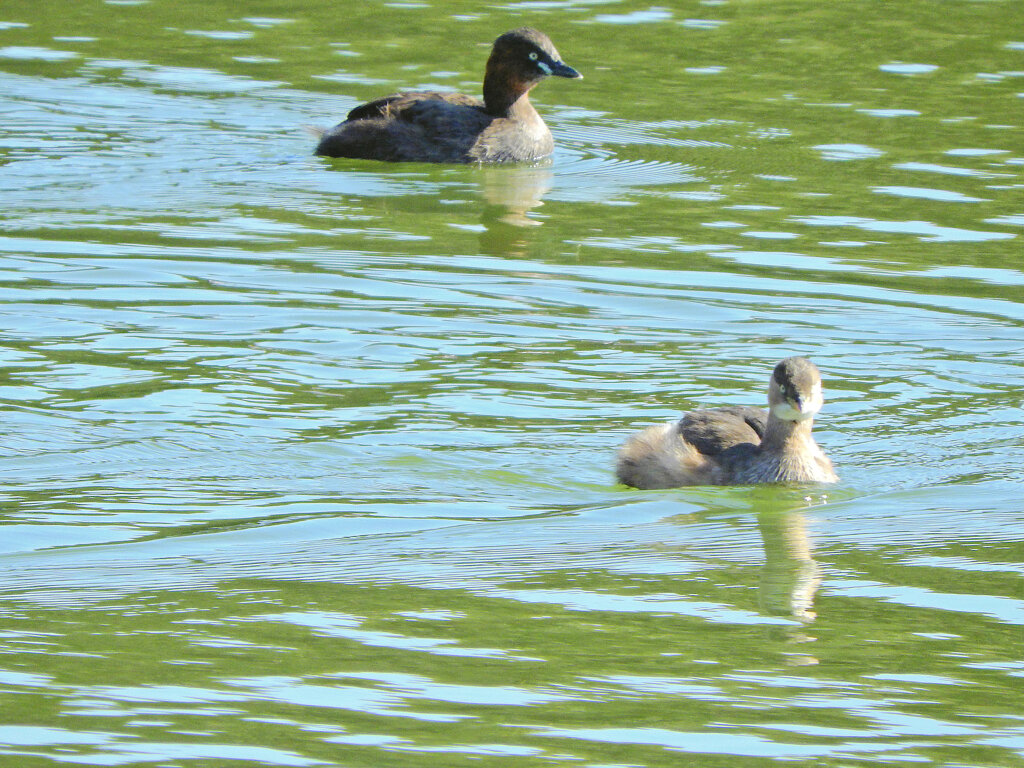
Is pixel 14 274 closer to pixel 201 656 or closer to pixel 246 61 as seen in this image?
pixel 201 656

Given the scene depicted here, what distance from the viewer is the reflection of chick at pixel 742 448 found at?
8.75 m

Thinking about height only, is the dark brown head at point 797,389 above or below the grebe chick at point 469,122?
below

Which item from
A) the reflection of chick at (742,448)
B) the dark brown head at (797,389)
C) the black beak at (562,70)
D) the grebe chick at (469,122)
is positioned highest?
the black beak at (562,70)

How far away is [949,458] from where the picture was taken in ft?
29.9

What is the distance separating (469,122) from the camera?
16391mm

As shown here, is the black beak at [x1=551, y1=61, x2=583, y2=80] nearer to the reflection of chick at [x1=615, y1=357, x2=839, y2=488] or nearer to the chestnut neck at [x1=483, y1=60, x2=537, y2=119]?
the chestnut neck at [x1=483, y1=60, x2=537, y2=119]

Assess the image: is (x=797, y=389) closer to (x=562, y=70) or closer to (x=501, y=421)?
(x=501, y=421)

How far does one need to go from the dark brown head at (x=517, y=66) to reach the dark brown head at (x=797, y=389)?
8.15m

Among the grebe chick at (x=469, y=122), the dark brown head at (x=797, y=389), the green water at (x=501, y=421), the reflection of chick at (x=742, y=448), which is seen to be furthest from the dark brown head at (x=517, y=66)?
the dark brown head at (x=797, y=389)

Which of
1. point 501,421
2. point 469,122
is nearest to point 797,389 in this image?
point 501,421

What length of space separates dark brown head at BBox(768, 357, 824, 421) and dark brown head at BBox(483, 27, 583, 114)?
8152 millimetres

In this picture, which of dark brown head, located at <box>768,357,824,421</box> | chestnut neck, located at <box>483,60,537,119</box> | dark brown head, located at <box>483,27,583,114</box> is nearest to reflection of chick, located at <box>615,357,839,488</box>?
dark brown head, located at <box>768,357,824,421</box>

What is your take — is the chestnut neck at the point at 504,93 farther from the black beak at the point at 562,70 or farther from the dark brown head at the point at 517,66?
the black beak at the point at 562,70

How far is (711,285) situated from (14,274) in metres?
4.14
